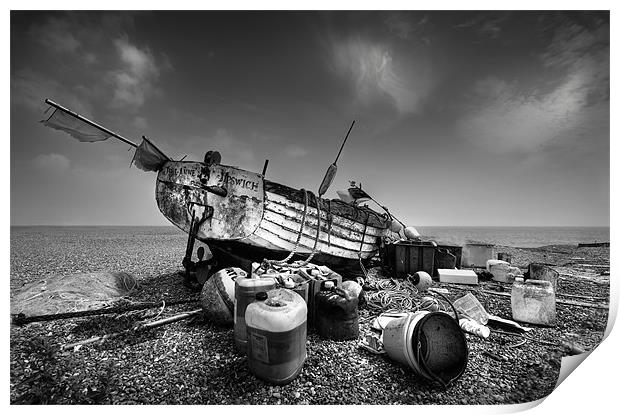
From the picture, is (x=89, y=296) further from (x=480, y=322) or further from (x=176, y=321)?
(x=480, y=322)

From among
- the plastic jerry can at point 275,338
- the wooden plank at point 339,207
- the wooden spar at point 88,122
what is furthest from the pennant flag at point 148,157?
the plastic jerry can at point 275,338

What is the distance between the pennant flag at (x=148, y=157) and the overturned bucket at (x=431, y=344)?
5.88 meters

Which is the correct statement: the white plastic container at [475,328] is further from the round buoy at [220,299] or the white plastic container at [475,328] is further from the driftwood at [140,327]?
the driftwood at [140,327]

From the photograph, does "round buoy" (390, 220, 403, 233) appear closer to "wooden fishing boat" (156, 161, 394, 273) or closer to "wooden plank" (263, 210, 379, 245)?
"wooden plank" (263, 210, 379, 245)

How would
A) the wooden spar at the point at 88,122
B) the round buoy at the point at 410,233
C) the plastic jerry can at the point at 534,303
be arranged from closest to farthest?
the wooden spar at the point at 88,122 → the plastic jerry can at the point at 534,303 → the round buoy at the point at 410,233

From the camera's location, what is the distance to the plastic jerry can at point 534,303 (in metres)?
4.61

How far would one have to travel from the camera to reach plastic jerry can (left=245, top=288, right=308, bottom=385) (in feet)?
9.11

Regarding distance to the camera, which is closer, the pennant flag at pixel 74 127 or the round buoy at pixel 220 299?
the round buoy at pixel 220 299

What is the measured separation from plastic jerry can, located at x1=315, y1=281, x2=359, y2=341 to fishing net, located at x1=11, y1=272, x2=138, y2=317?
414cm

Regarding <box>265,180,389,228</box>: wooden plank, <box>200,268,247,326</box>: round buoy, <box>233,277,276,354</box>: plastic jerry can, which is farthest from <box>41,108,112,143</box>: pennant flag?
<box>233,277,276,354</box>: plastic jerry can

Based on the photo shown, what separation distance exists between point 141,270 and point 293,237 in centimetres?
613

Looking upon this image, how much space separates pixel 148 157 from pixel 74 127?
1.39m

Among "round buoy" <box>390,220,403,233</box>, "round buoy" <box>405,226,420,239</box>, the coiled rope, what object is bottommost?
the coiled rope
